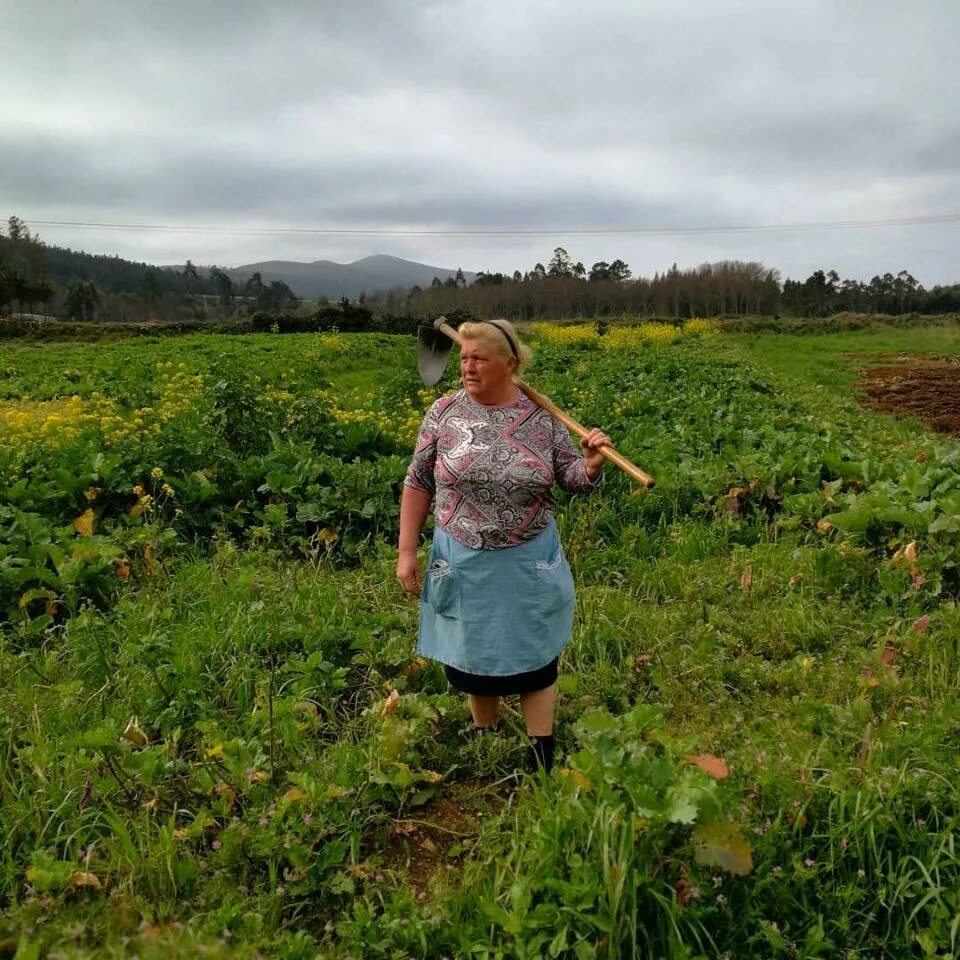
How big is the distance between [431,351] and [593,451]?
4.02ft

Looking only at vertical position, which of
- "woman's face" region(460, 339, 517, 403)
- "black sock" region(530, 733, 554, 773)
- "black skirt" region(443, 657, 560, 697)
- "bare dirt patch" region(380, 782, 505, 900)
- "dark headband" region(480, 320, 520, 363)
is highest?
"dark headband" region(480, 320, 520, 363)

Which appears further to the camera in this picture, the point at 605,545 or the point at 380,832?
the point at 605,545

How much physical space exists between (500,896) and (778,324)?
49.6 metres

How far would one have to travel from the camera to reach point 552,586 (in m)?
2.68

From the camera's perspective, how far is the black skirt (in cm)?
274

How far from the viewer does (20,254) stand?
61.9 m

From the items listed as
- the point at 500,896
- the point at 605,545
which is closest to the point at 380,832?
the point at 500,896

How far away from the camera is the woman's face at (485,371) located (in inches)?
102

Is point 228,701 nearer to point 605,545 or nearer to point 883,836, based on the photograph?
point 883,836

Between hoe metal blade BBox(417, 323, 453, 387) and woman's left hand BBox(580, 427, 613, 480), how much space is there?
3.65 ft

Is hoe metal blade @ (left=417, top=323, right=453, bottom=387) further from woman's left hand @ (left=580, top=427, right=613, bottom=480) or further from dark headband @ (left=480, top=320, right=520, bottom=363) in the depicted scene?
woman's left hand @ (left=580, top=427, right=613, bottom=480)

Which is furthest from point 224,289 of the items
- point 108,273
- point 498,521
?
point 498,521

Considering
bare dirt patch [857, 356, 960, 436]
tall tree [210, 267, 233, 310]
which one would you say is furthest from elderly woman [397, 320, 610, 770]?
tall tree [210, 267, 233, 310]

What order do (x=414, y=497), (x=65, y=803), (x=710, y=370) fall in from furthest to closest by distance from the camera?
(x=710, y=370) → (x=414, y=497) → (x=65, y=803)
